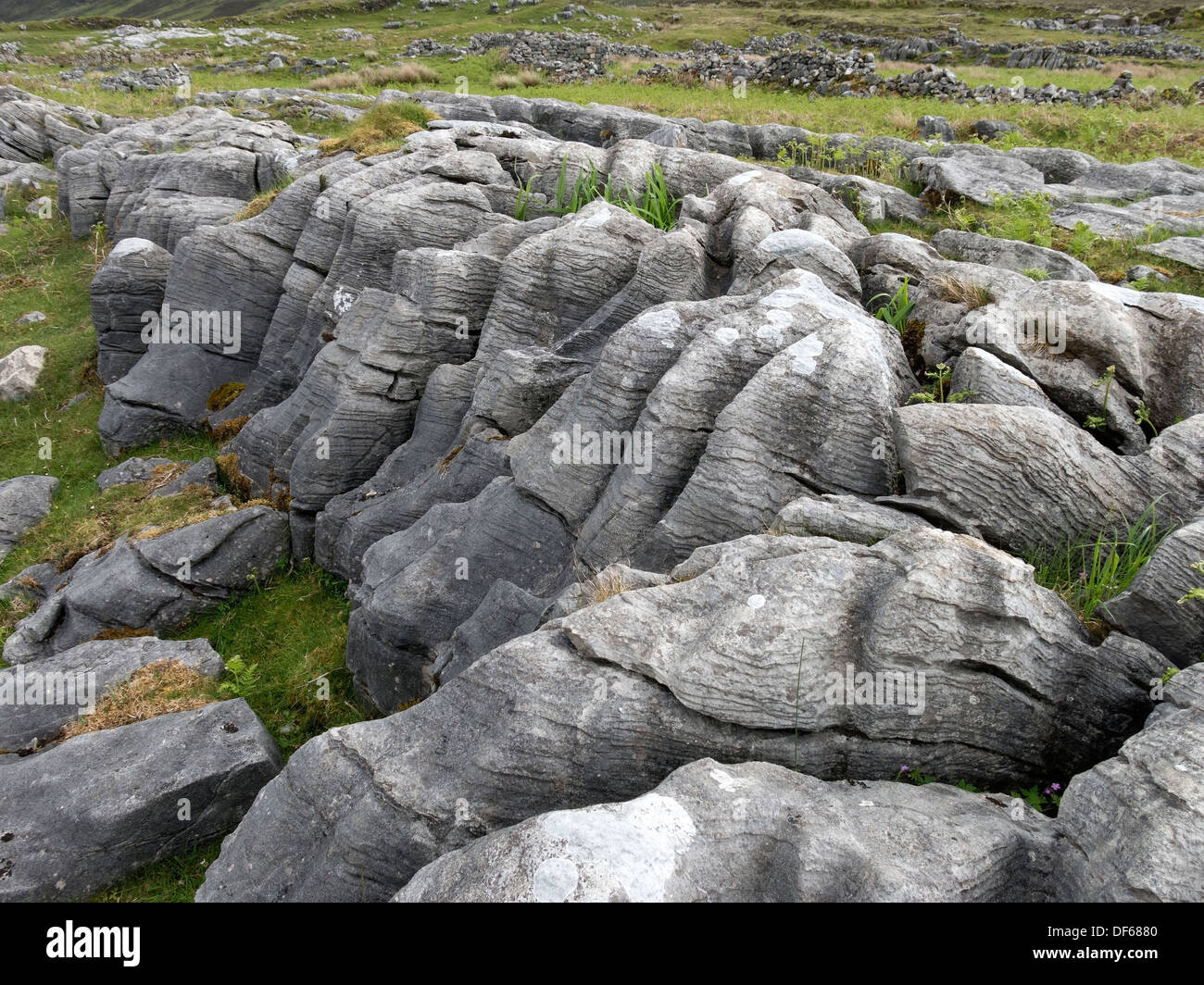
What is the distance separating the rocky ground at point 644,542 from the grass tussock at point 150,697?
19 cm

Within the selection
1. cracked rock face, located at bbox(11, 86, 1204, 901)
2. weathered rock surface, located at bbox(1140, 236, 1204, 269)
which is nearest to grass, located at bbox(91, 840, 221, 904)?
cracked rock face, located at bbox(11, 86, 1204, 901)

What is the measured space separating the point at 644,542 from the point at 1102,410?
8.18m

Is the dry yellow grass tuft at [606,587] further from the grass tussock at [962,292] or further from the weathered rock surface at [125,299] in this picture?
the weathered rock surface at [125,299]

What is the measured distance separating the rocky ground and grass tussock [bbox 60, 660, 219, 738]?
0.64ft

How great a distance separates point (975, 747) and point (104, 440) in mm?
29127

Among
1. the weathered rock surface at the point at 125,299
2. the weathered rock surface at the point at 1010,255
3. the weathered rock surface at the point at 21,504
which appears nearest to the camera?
the weathered rock surface at the point at 1010,255

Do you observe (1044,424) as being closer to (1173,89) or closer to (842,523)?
(842,523)

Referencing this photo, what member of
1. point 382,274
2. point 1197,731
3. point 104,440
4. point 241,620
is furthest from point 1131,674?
point 104,440

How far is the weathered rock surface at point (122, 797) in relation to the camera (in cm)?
1332

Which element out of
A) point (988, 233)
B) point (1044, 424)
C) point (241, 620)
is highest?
point (988, 233)

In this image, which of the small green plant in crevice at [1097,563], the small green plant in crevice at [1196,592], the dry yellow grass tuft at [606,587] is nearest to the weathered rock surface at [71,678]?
the dry yellow grass tuft at [606,587]

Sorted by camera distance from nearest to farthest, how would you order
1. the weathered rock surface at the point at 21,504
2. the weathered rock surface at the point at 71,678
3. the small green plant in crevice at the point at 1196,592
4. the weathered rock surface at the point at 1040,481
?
the small green plant in crevice at the point at 1196,592 → the weathered rock surface at the point at 1040,481 → the weathered rock surface at the point at 71,678 → the weathered rock surface at the point at 21,504

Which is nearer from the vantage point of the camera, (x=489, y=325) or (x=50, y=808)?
(x=50, y=808)

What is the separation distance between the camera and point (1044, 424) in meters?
11.9
